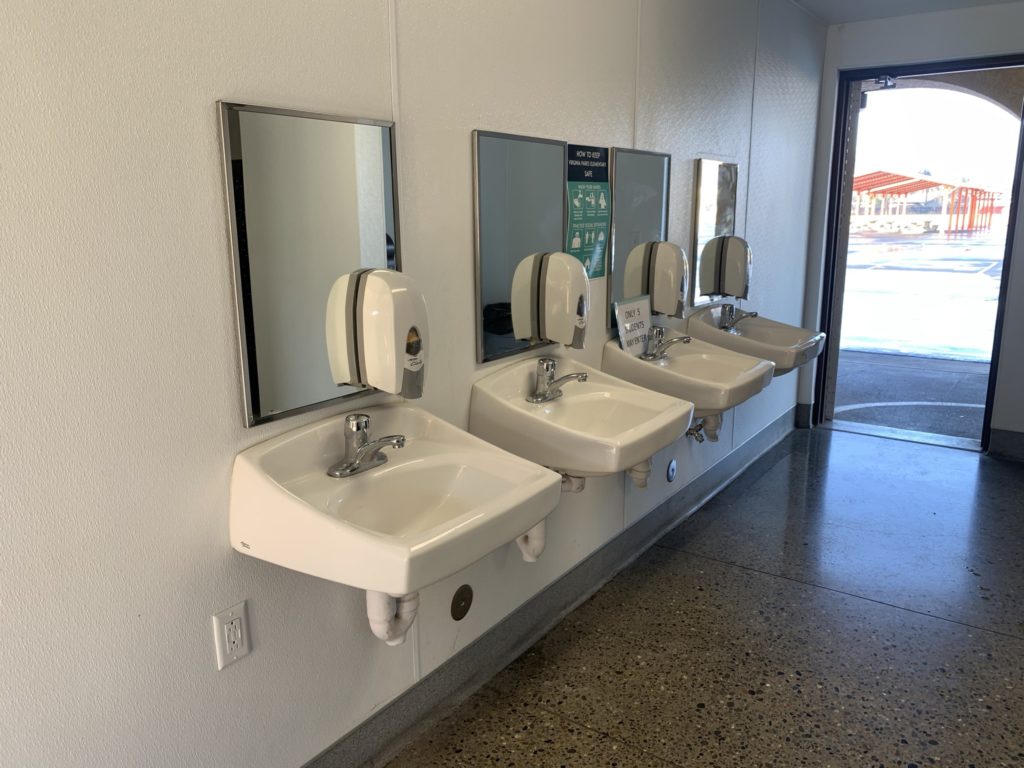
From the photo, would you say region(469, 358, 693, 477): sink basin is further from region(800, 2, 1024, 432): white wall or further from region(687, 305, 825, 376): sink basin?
region(800, 2, 1024, 432): white wall

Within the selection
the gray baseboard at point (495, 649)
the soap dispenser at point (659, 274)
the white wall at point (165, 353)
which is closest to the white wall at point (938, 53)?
the gray baseboard at point (495, 649)

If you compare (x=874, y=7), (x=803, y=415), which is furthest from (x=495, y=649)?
(x=874, y=7)

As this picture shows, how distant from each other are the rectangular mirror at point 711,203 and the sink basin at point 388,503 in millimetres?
1923

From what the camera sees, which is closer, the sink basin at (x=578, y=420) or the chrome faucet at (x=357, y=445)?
the chrome faucet at (x=357, y=445)

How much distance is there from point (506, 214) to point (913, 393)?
198 inches

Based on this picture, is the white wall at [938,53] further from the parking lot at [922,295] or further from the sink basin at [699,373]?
the parking lot at [922,295]

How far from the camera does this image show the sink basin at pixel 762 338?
333 cm

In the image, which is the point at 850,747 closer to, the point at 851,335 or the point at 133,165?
the point at 133,165

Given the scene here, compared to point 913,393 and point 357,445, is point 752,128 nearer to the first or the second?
point 357,445

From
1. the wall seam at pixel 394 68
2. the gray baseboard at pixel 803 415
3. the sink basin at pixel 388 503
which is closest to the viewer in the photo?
the sink basin at pixel 388 503

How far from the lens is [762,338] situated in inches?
148

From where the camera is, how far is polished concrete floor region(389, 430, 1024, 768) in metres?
2.10

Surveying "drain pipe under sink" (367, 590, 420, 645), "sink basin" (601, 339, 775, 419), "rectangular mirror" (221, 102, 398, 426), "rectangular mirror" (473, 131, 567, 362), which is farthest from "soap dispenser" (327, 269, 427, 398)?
"sink basin" (601, 339, 775, 419)

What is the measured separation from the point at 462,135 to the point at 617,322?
1.08m
